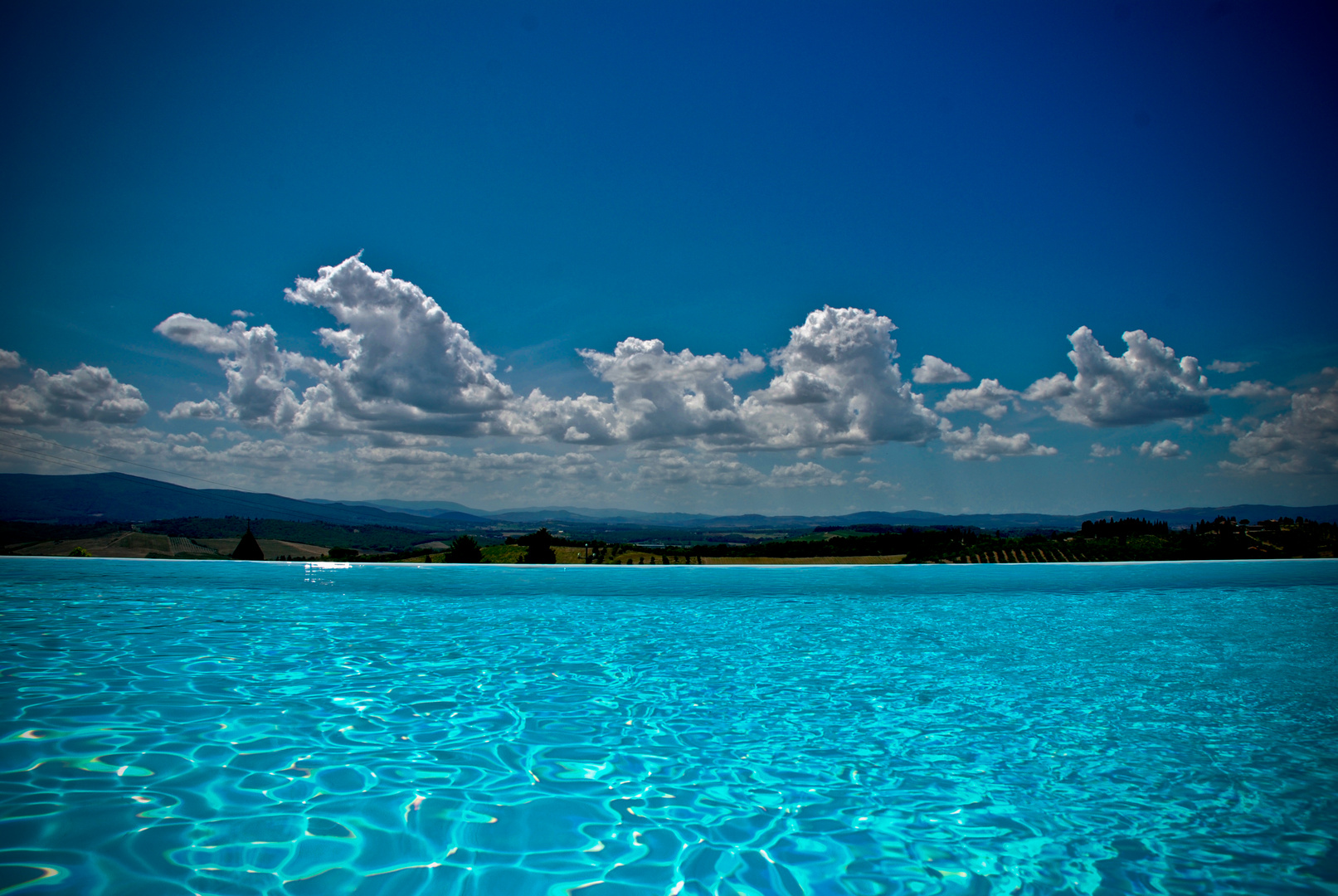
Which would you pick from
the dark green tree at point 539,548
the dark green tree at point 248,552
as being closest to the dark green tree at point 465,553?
the dark green tree at point 539,548

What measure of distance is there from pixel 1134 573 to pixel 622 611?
35.0m

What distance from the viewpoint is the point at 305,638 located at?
13.7 metres

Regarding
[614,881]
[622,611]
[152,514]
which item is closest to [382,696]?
[614,881]

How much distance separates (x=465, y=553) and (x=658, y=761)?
49218mm

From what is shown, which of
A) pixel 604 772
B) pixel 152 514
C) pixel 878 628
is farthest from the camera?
pixel 152 514

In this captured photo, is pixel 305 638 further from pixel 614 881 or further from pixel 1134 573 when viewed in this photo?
pixel 1134 573

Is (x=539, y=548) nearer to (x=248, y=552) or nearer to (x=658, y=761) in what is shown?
(x=248, y=552)

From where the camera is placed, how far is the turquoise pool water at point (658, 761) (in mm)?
4863

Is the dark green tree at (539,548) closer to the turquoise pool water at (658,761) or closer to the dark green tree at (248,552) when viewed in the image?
the dark green tree at (248,552)

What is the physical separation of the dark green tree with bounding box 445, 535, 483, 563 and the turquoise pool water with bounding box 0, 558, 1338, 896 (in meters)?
36.5

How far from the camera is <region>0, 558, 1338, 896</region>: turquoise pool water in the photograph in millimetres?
4863

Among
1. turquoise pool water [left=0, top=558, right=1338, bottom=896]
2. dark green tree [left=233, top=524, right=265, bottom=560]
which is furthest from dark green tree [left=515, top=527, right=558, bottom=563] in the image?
turquoise pool water [left=0, top=558, right=1338, bottom=896]

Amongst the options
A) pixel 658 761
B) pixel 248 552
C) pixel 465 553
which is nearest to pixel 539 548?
pixel 465 553

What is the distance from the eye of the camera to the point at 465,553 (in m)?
53.1
